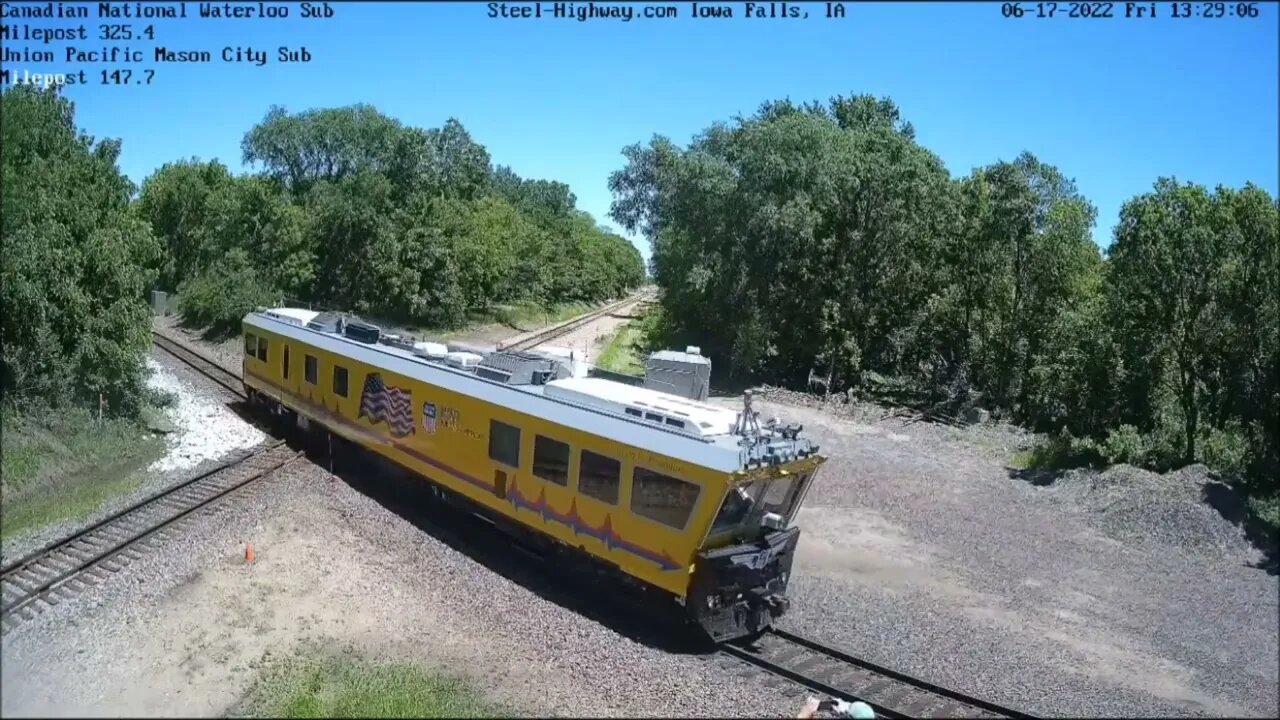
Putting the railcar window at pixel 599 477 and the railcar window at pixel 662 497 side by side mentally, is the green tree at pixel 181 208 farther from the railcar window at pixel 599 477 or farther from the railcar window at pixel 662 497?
the railcar window at pixel 662 497

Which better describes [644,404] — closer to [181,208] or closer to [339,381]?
[339,381]

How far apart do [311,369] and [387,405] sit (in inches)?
154

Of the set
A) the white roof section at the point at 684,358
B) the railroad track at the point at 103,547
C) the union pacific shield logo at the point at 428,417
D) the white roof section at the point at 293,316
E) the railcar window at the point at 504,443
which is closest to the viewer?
the railroad track at the point at 103,547

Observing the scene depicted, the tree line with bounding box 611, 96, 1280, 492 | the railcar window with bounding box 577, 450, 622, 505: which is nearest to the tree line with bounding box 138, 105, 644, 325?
the tree line with bounding box 611, 96, 1280, 492

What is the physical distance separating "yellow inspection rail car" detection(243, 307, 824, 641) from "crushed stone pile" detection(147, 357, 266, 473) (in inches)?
200

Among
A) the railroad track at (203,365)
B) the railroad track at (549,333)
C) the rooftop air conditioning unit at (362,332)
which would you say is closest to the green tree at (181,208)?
the railroad track at (203,365)

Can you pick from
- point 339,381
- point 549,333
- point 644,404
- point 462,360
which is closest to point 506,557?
point 462,360

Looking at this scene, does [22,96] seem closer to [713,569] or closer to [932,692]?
[713,569]

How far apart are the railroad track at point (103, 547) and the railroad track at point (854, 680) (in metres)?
9.18

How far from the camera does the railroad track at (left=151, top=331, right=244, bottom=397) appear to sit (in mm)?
27484

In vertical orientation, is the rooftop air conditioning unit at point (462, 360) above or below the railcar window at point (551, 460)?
above

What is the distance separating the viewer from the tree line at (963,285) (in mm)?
18516

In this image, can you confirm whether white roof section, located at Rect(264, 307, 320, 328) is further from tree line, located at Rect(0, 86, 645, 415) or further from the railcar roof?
the railcar roof

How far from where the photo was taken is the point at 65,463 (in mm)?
17922
